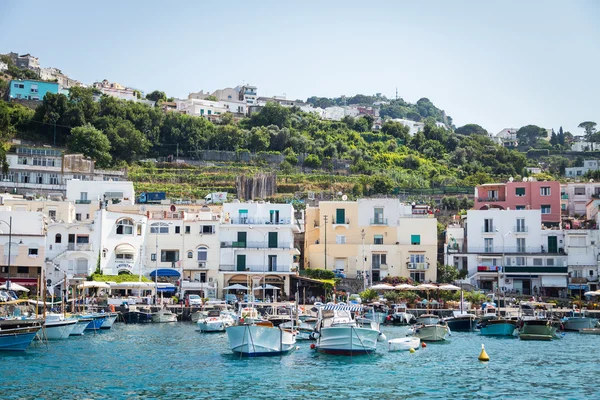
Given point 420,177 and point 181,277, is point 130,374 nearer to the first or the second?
point 181,277

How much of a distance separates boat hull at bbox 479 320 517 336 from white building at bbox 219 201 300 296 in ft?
66.6

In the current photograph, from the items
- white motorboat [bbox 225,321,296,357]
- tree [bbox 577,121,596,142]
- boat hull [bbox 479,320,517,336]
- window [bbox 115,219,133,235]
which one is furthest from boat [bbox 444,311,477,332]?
tree [bbox 577,121,596,142]

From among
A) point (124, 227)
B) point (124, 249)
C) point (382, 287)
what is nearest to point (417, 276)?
point (382, 287)

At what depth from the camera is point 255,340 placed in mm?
40875

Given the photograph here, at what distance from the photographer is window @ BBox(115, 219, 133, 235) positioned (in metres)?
67.7

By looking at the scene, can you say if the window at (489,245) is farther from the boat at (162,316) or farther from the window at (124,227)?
the window at (124,227)

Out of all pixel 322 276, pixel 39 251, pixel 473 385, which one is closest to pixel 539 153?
pixel 322 276

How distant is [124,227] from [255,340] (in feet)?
98.2

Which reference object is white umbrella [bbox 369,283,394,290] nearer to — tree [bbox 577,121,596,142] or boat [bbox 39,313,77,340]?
boat [bbox 39,313,77,340]

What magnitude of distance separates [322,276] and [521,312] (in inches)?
670

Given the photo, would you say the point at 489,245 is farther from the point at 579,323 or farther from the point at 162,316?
the point at 162,316

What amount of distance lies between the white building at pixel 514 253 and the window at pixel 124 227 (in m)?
27.9

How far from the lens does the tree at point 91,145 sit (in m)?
100

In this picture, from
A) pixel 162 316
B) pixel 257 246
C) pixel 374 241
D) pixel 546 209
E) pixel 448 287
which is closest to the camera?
pixel 162 316
